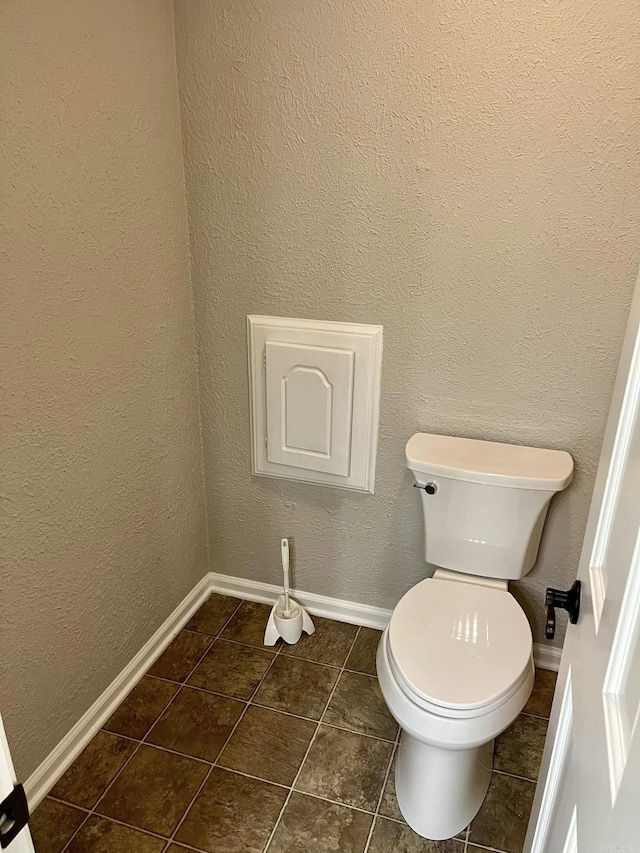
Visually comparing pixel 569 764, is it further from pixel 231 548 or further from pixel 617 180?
pixel 231 548

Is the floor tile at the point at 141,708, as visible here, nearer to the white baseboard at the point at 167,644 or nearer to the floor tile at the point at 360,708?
the white baseboard at the point at 167,644

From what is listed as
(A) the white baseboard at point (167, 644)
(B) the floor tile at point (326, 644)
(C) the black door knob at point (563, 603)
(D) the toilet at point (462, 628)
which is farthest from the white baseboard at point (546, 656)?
(C) the black door knob at point (563, 603)

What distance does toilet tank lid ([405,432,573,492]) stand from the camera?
62.8 inches

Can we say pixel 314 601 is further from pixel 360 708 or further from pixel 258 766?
pixel 258 766

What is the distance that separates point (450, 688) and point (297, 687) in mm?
700

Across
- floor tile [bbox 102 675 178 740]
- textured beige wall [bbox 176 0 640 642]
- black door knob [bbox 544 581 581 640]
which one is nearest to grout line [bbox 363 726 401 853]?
textured beige wall [bbox 176 0 640 642]

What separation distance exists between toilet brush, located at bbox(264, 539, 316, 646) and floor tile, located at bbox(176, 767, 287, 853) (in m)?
0.50

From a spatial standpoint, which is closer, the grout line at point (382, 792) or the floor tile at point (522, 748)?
the grout line at point (382, 792)

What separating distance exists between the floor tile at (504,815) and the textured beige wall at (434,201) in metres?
0.49

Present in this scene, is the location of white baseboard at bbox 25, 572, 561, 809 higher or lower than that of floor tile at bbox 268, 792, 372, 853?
higher

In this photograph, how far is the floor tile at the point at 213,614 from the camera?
7.00ft

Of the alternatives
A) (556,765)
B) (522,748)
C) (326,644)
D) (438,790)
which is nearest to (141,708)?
(326,644)

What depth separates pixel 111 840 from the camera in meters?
1.46

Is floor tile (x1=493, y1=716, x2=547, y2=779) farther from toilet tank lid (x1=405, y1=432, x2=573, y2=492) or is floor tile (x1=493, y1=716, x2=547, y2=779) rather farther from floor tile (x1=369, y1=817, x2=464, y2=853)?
toilet tank lid (x1=405, y1=432, x2=573, y2=492)
